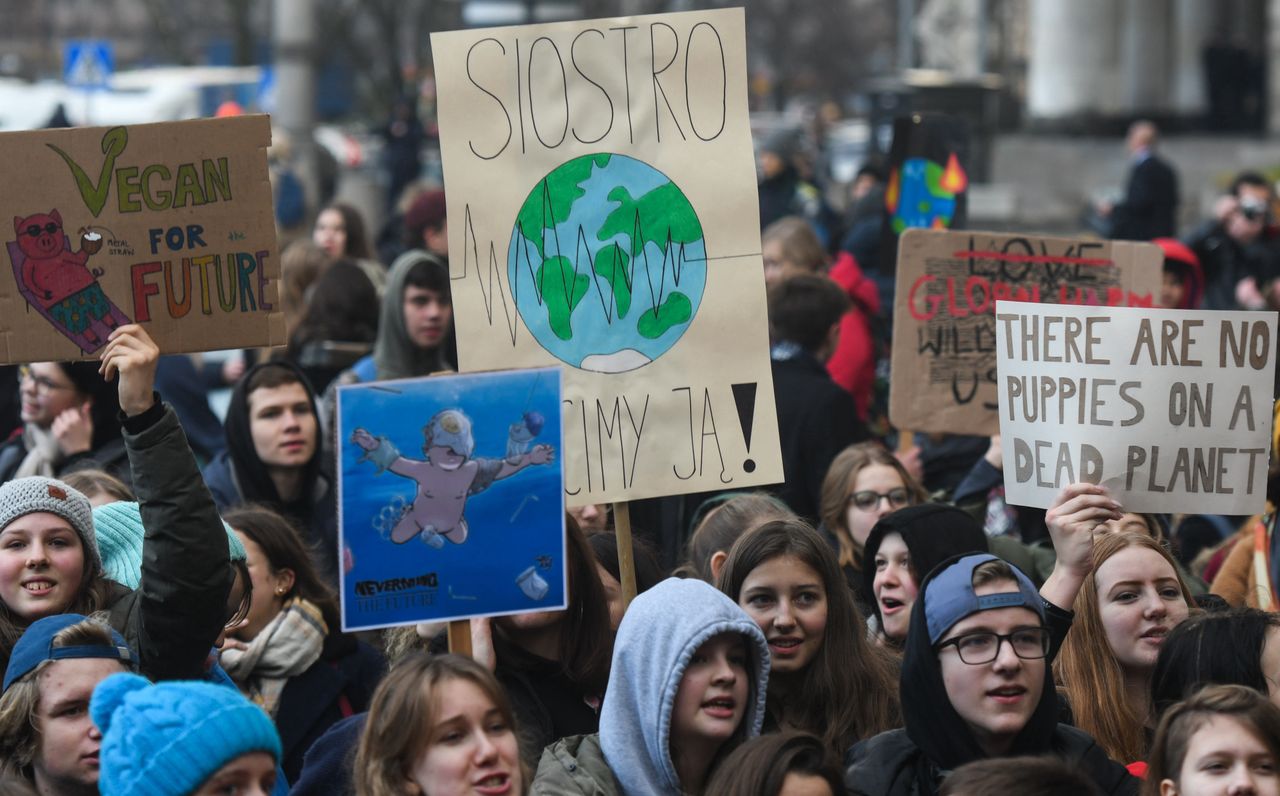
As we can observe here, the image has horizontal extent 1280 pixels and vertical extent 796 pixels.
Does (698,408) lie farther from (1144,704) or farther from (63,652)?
(63,652)

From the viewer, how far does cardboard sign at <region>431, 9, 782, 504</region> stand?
532 centimetres

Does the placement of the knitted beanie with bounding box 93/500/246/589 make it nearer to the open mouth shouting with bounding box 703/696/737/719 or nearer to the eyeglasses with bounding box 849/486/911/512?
the open mouth shouting with bounding box 703/696/737/719

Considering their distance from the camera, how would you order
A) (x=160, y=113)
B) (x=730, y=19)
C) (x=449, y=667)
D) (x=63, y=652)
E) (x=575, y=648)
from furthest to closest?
(x=160, y=113)
(x=730, y=19)
(x=575, y=648)
(x=63, y=652)
(x=449, y=667)

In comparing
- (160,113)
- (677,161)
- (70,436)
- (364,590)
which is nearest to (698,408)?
(677,161)

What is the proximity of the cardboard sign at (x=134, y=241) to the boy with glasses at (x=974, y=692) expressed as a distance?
1.79 meters

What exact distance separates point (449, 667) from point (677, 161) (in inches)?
73.4

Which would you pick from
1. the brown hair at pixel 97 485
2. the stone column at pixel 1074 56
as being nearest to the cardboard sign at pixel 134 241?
the brown hair at pixel 97 485

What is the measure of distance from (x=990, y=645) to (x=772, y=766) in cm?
64

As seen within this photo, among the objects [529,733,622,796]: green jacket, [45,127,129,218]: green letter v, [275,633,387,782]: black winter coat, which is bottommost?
[275,633,387,782]: black winter coat

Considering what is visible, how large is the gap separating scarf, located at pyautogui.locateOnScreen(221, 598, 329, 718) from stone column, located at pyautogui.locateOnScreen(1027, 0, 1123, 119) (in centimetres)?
2626

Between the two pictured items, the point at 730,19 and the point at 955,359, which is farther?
the point at 955,359

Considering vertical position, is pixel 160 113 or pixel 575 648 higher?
pixel 160 113

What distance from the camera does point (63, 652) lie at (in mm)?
4328

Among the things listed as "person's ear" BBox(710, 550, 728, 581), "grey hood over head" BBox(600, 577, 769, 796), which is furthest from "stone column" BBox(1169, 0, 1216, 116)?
"grey hood over head" BBox(600, 577, 769, 796)
